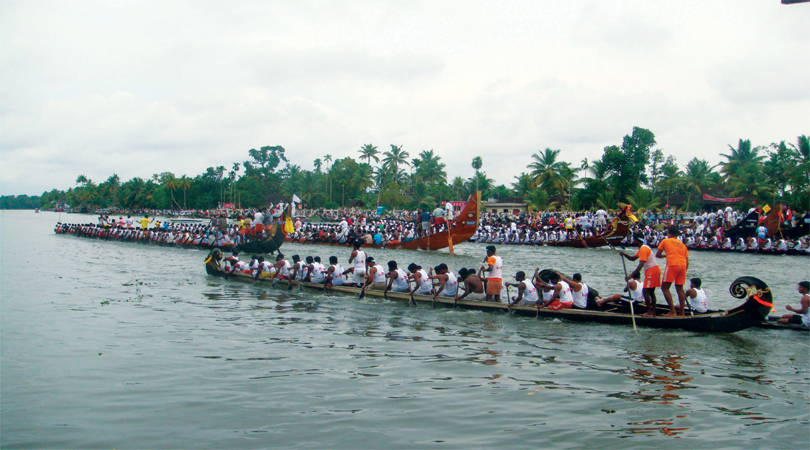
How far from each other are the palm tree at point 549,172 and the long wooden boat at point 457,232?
1237 inches

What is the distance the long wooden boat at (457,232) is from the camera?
3073 centimetres

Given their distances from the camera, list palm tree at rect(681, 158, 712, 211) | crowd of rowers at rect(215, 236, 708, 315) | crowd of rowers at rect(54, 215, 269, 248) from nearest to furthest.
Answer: crowd of rowers at rect(215, 236, 708, 315) → crowd of rowers at rect(54, 215, 269, 248) → palm tree at rect(681, 158, 712, 211)

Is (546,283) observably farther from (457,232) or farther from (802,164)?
(802,164)

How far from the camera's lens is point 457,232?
31.6 meters

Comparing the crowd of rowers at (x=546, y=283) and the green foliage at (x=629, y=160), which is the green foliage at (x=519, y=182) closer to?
the green foliage at (x=629, y=160)

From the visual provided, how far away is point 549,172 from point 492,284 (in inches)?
1970

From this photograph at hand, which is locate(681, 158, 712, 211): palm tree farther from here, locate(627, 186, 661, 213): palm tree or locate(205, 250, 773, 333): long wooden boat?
locate(205, 250, 773, 333): long wooden boat

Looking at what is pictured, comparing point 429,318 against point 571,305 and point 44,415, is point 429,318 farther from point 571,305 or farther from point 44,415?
point 44,415

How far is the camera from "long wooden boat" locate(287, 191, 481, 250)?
1210 inches

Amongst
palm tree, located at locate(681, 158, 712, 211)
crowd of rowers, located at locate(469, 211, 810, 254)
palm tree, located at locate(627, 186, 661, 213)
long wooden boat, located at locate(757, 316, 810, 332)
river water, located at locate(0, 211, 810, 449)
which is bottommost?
river water, located at locate(0, 211, 810, 449)

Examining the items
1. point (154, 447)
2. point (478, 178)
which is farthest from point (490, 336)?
point (478, 178)

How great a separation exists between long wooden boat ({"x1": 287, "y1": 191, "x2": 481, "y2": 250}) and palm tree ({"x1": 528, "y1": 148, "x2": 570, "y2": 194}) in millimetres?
31414

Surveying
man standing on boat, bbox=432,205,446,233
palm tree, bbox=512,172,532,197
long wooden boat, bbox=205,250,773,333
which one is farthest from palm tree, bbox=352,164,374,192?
long wooden boat, bbox=205,250,773,333

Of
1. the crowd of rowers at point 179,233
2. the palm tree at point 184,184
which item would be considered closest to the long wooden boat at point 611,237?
the crowd of rowers at point 179,233
